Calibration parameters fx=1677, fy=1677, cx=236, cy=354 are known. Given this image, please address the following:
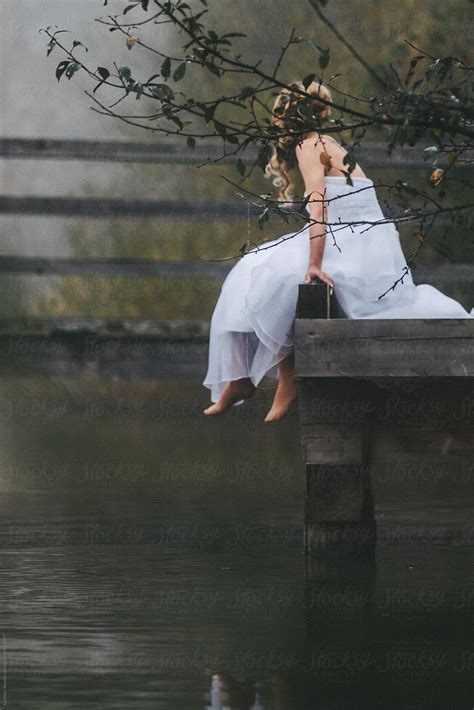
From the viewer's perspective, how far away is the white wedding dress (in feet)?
19.2

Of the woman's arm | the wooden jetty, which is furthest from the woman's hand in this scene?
the wooden jetty

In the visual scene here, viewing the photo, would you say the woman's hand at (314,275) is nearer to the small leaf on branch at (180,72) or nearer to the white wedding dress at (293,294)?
the white wedding dress at (293,294)

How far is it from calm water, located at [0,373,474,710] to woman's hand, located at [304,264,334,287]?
93cm

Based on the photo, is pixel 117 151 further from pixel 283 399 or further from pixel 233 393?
pixel 283 399

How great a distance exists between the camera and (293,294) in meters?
5.87

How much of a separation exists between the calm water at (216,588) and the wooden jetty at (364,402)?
0.65 feet

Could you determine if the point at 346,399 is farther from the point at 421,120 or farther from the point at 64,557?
the point at 421,120

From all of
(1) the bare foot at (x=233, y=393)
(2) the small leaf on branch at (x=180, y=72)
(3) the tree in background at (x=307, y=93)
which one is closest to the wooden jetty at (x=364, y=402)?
(3) the tree in background at (x=307, y=93)

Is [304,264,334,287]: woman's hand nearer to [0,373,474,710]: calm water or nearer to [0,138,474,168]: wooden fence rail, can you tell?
[0,373,474,710]: calm water

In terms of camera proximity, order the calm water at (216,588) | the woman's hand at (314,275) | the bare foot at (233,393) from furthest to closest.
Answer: the bare foot at (233,393) → the woman's hand at (314,275) → the calm water at (216,588)

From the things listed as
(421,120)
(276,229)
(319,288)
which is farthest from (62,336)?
(421,120)

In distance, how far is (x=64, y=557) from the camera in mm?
5559

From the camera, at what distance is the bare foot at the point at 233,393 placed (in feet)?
20.6

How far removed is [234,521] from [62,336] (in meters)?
3.90
